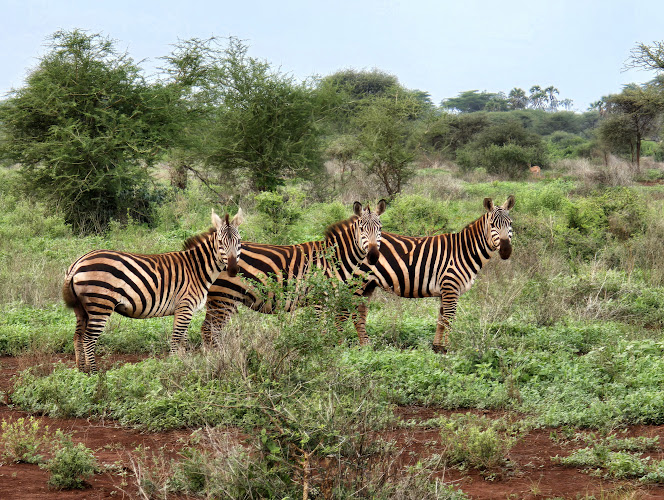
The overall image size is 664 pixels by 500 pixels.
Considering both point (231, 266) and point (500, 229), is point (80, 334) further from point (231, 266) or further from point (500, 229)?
point (500, 229)

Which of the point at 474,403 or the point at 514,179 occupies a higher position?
the point at 514,179

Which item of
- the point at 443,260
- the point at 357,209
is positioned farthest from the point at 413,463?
the point at 443,260

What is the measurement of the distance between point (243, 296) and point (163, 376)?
1842 mm

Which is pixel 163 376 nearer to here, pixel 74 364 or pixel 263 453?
pixel 74 364

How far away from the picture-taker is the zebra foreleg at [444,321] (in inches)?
311

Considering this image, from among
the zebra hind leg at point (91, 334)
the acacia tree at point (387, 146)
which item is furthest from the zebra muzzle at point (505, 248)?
the acacia tree at point (387, 146)

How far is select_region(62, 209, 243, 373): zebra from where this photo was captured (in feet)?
22.8

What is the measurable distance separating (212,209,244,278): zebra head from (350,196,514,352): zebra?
66.1 inches

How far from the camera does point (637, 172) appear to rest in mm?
30578

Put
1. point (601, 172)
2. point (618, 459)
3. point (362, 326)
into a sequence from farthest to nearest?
point (601, 172) < point (362, 326) < point (618, 459)

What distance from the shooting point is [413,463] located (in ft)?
15.1

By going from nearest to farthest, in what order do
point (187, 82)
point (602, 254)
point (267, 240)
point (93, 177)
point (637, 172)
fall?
point (602, 254) → point (267, 240) → point (93, 177) → point (187, 82) → point (637, 172)

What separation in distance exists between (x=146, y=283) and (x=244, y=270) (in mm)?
1073

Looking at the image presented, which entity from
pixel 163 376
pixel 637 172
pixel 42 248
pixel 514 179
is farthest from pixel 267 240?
pixel 637 172
